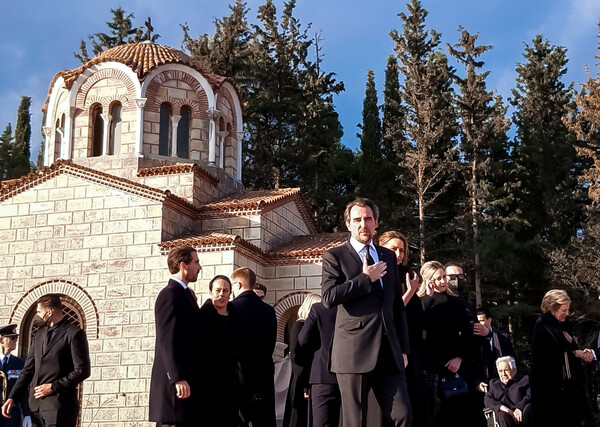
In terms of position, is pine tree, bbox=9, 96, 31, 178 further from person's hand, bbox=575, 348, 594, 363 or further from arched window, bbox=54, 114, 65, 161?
person's hand, bbox=575, 348, 594, 363

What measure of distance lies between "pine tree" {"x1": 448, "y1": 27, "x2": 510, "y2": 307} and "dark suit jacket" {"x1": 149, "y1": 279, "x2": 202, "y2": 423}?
69.4 ft

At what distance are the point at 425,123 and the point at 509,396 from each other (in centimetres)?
1899

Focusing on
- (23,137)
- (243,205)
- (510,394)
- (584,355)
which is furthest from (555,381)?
(23,137)

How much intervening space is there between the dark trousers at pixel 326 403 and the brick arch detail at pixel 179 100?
12809 mm

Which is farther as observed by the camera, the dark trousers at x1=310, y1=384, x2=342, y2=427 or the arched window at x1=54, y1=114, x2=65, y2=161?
the arched window at x1=54, y1=114, x2=65, y2=161

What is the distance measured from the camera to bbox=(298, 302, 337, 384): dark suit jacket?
606 centimetres

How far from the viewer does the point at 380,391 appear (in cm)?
462

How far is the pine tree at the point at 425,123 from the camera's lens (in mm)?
26328

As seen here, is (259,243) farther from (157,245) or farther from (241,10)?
(241,10)

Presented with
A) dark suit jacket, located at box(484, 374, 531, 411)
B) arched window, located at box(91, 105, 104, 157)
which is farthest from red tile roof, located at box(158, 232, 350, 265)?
dark suit jacket, located at box(484, 374, 531, 411)

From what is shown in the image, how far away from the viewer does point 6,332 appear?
29.8 ft

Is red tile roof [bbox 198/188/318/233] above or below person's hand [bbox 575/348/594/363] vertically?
above

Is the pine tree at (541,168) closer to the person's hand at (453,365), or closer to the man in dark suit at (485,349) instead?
the man in dark suit at (485,349)

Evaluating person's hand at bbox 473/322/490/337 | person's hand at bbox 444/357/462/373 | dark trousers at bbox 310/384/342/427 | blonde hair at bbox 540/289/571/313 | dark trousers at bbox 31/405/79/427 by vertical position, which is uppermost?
blonde hair at bbox 540/289/571/313
